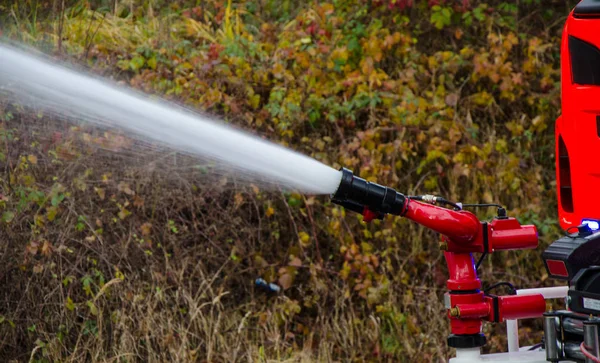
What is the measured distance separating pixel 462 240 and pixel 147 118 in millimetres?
1953

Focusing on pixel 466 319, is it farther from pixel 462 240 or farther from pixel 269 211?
pixel 269 211

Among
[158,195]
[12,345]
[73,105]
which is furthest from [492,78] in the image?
[12,345]

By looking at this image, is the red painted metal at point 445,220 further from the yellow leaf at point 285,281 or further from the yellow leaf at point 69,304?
the yellow leaf at point 69,304

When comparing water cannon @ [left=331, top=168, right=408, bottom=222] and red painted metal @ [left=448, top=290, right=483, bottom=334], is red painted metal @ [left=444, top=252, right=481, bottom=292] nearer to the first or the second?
red painted metal @ [left=448, top=290, right=483, bottom=334]

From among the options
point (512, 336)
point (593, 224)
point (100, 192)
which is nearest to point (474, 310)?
point (512, 336)

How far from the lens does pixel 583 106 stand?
10.2 ft

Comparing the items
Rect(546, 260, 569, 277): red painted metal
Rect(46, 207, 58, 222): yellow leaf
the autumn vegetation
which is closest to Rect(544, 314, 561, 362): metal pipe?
Rect(546, 260, 569, 277): red painted metal

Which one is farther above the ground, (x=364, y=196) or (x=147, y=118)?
(x=147, y=118)

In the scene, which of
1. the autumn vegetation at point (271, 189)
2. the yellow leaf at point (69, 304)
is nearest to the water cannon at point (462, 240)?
the autumn vegetation at point (271, 189)

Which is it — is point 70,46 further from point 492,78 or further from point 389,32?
point 492,78

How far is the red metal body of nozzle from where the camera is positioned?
3070 mm

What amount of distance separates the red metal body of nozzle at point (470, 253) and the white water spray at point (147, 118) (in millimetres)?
402

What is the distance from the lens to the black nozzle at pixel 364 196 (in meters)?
3.00

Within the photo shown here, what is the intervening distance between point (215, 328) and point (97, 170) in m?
1.33
